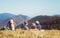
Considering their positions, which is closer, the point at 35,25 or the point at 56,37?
the point at 56,37

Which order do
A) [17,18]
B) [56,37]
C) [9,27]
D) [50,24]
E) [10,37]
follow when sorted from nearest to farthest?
[10,37], [56,37], [9,27], [17,18], [50,24]

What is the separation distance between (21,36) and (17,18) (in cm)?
459

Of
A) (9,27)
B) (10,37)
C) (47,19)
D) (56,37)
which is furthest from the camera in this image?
(47,19)

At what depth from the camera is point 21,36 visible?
531 cm

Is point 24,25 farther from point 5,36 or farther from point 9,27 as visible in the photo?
point 5,36

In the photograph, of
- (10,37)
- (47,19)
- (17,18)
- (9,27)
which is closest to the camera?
(10,37)

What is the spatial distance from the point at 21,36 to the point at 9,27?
3141mm

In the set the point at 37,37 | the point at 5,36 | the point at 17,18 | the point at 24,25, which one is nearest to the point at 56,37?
the point at 37,37

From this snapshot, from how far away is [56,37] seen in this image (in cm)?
568

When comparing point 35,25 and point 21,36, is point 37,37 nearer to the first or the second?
point 21,36

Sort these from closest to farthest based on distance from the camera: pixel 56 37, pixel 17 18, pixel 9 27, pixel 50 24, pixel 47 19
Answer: pixel 56 37 → pixel 9 27 → pixel 17 18 → pixel 50 24 → pixel 47 19

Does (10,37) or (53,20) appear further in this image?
(53,20)

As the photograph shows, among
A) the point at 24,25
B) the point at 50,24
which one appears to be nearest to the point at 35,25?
the point at 24,25

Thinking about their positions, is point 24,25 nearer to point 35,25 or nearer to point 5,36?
point 35,25
